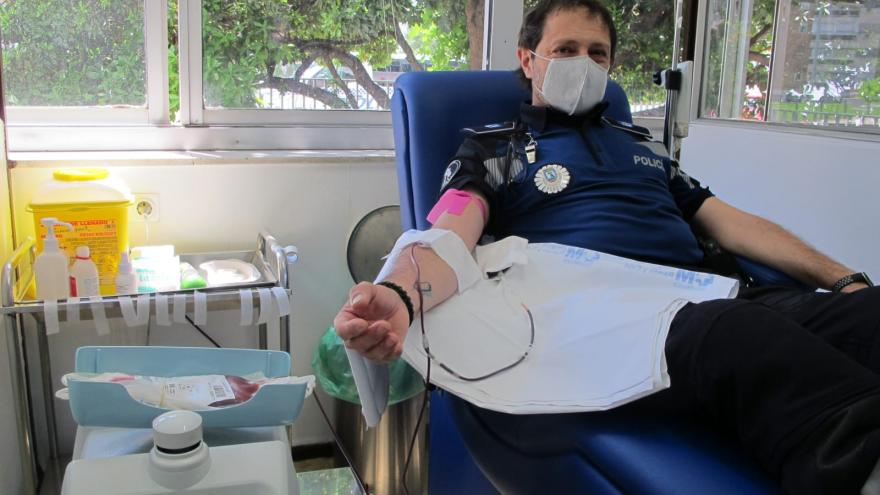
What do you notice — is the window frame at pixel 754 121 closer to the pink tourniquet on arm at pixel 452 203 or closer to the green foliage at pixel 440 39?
the green foliage at pixel 440 39

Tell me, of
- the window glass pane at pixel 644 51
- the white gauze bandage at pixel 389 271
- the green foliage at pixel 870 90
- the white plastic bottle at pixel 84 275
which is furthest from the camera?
the window glass pane at pixel 644 51

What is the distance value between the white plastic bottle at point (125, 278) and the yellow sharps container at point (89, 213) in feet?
0.24

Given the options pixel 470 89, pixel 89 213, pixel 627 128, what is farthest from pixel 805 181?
pixel 89 213

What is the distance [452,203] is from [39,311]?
801 millimetres

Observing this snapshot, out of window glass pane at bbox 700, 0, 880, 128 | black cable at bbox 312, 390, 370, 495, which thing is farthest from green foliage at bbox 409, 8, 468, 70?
black cable at bbox 312, 390, 370, 495

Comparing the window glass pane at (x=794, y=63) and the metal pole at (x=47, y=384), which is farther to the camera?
the window glass pane at (x=794, y=63)

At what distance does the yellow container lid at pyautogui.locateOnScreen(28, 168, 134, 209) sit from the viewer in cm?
150

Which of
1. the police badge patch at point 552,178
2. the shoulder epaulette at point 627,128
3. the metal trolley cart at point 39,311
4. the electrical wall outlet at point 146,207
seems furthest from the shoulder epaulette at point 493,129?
the electrical wall outlet at point 146,207

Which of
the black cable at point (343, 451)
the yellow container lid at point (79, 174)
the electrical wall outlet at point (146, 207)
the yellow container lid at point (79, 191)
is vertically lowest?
the black cable at point (343, 451)

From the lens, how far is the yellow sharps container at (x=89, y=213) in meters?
1.50

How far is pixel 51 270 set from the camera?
4.65 ft

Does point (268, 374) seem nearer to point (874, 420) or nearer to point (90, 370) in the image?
point (90, 370)

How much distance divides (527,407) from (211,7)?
1428 mm

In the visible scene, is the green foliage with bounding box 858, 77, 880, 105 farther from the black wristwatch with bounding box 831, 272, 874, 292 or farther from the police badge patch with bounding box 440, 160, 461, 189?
the police badge patch with bounding box 440, 160, 461, 189
